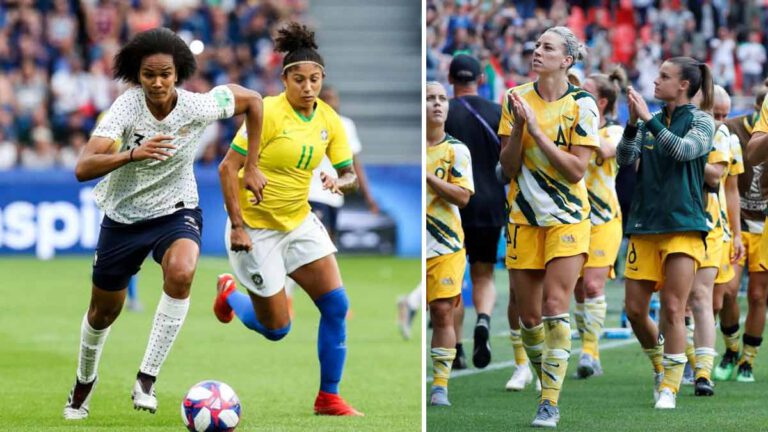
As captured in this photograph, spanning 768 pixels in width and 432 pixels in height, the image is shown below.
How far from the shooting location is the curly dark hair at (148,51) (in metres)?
8.07

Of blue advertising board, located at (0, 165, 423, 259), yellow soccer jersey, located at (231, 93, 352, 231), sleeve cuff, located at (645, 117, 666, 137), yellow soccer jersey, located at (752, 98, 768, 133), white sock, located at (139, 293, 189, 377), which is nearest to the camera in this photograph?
white sock, located at (139, 293, 189, 377)

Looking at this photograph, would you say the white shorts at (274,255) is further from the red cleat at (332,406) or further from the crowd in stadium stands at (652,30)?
the crowd in stadium stands at (652,30)

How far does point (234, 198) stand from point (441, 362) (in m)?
1.82

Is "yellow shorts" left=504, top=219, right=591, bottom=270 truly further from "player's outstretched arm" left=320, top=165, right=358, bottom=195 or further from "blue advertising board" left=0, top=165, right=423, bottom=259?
"blue advertising board" left=0, top=165, right=423, bottom=259

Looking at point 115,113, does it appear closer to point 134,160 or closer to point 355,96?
point 134,160

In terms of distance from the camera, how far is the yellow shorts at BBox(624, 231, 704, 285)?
Answer: 30.4 ft

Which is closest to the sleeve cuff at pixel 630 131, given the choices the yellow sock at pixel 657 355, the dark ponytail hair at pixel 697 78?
the dark ponytail hair at pixel 697 78

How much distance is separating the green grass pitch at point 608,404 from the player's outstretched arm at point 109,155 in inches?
90.4

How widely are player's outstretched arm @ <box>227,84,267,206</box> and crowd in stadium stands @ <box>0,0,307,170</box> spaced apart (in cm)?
1829

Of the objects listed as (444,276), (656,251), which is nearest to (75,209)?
(444,276)

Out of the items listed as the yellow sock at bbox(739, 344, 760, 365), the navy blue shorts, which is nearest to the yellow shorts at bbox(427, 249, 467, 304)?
the navy blue shorts

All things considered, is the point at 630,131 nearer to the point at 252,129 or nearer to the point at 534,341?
the point at 534,341

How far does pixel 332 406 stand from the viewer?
9.02 m

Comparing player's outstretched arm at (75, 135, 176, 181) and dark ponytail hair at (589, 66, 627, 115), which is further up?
dark ponytail hair at (589, 66, 627, 115)
